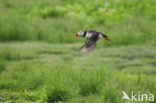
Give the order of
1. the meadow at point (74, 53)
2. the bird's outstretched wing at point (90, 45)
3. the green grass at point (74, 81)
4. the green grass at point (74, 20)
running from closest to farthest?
the bird's outstretched wing at point (90, 45), the green grass at point (74, 81), the meadow at point (74, 53), the green grass at point (74, 20)

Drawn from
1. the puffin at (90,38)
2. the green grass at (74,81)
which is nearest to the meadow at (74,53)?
the green grass at (74,81)

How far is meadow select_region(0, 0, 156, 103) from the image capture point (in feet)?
20.0

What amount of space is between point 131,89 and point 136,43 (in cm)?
498

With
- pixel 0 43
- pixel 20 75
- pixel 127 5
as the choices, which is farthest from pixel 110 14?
pixel 20 75

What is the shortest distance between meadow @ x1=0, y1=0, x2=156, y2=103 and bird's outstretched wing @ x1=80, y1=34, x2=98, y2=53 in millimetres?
1420

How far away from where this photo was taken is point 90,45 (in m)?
4.15

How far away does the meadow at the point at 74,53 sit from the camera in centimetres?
609

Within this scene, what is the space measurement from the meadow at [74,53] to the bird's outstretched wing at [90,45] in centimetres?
142

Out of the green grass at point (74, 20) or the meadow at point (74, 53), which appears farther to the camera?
the green grass at point (74, 20)

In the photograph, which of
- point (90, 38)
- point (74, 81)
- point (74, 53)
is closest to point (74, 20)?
point (74, 53)

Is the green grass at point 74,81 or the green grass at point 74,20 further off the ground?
the green grass at point 74,20

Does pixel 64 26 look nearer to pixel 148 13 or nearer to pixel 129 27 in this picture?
pixel 129 27

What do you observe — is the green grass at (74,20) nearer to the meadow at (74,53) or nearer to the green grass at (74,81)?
the meadow at (74,53)

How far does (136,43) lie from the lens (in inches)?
414
